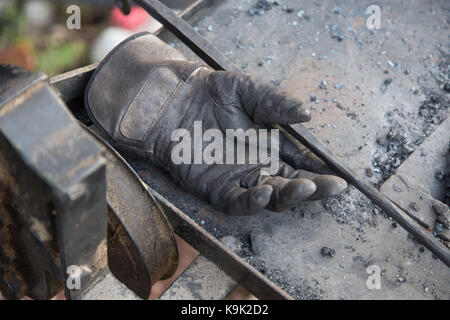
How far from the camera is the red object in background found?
4.31 metres

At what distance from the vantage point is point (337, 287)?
8.16 feet

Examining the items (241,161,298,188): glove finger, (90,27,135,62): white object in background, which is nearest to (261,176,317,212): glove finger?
(241,161,298,188): glove finger

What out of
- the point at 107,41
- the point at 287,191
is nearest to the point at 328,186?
the point at 287,191

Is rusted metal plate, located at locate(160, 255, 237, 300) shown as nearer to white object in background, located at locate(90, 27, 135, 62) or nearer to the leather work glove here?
the leather work glove

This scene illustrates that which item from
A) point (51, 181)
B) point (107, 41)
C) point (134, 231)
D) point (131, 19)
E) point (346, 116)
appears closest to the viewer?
point (51, 181)

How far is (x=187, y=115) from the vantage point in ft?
9.14

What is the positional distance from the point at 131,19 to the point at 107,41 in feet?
1.01

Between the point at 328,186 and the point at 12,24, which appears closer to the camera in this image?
the point at 328,186

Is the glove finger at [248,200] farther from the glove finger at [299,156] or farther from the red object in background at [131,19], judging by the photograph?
the red object in background at [131,19]

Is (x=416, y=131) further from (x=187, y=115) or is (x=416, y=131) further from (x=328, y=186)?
(x=187, y=115)

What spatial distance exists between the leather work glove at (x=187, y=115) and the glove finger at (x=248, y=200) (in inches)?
0.7

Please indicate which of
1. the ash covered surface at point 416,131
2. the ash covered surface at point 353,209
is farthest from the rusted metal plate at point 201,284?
the ash covered surface at point 416,131

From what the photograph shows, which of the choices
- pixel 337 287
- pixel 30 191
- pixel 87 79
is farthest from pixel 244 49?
pixel 30 191

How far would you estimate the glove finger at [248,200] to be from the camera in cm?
233
